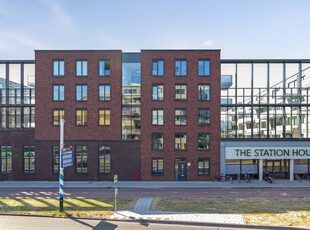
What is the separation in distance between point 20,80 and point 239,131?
87.5ft

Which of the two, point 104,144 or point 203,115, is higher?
point 203,115

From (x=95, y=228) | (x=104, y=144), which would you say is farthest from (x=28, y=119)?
(x=95, y=228)

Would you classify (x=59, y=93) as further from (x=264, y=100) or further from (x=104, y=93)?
(x=264, y=100)

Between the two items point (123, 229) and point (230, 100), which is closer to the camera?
point (123, 229)

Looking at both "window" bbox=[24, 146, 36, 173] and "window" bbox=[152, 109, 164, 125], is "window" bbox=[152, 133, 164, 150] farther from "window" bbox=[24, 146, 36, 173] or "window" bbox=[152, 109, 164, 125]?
"window" bbox=[24, 146, 36, 173]

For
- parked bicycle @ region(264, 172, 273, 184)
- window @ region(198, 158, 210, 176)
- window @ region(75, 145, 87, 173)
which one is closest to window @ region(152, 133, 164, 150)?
window @ region(198, 158, 210, 176)

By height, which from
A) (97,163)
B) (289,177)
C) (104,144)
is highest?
(104,144)

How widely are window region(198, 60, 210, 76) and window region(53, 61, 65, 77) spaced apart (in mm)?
15915

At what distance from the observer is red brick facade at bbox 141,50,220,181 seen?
2631 cm

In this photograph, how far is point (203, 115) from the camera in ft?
87.2

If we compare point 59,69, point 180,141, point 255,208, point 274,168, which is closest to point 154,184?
point 180,141

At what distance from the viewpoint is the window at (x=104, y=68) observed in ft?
88.1

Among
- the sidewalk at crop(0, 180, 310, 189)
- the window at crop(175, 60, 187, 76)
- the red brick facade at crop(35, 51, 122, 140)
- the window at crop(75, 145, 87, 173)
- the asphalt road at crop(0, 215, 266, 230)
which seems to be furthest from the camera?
the window at crop(175, 60, 187, 76)

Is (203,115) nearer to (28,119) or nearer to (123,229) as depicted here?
(123,229)
